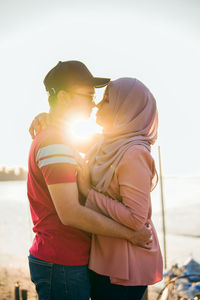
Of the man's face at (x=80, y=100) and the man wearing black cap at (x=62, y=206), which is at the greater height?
the man's face at (x=80, y=100)

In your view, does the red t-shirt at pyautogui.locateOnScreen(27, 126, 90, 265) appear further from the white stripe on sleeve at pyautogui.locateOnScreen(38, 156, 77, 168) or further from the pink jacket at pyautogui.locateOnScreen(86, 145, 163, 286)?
the pink jacket at pyautogui.locateOnScreen(86, 145, 163, 286)

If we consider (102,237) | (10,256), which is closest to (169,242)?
(10,256)

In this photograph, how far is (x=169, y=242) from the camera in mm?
8578

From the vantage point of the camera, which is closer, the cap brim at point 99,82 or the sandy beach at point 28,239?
the cap brim at point 99,82

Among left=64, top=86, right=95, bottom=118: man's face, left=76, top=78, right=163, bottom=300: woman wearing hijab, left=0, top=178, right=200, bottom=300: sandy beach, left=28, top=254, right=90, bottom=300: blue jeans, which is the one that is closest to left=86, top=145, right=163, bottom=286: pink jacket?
left=76, top=78, right=163, bottom=300: woman wearing hijab

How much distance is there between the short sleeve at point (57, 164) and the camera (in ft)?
4.92

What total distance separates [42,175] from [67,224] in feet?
1.06

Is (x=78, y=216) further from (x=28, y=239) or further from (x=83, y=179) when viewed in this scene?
(x=28, y=239)

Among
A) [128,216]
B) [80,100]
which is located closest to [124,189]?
[128,216]

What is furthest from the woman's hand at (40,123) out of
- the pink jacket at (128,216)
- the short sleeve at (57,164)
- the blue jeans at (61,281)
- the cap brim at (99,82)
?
the blue jeans at (61,281)

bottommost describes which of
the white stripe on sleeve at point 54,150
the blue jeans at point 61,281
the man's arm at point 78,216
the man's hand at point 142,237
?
the blue jeans at point 61,281

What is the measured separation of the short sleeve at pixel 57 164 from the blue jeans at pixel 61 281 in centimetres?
54

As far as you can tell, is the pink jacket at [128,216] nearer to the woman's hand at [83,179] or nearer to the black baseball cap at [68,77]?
the woman's hand at [83,179]

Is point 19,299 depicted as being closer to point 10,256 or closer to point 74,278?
point 74,278
